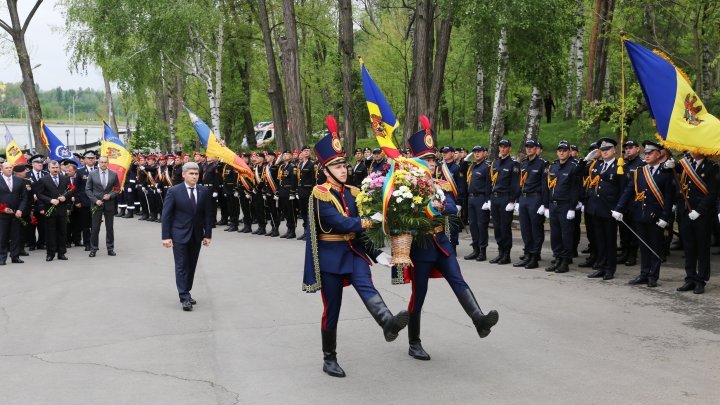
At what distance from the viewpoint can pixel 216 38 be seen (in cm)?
3438

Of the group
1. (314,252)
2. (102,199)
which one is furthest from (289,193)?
(314,252)

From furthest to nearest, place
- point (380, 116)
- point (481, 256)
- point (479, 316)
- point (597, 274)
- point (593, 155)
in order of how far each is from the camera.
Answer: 1. point (481, 256)
2. point (593, 155)
3. point (597, 274)
4. point (380, 116)
5. point (479, 316)

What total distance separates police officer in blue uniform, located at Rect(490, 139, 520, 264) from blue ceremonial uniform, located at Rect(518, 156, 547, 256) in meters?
0.22

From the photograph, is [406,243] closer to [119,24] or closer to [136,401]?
[136,401]

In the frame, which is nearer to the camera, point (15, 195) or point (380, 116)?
point (380, 116)

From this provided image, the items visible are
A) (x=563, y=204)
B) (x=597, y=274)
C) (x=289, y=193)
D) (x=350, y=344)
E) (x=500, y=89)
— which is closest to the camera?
(x=350, y=344)

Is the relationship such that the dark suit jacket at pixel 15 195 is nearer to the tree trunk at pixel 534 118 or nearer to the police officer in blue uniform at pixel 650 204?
the police officer in blue uniform at pixel 650 204

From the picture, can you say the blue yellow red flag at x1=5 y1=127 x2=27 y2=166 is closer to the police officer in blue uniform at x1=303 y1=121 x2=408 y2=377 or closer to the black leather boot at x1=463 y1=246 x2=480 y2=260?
the black leather boot at x1=463 y1=246 x2=480 y2=260

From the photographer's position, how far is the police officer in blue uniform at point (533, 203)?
11984 mm

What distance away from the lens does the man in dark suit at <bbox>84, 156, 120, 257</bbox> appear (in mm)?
14547

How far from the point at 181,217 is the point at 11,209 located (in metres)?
5.91

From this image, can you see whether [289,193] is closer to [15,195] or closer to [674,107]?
[15,195]

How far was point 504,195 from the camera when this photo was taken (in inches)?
495

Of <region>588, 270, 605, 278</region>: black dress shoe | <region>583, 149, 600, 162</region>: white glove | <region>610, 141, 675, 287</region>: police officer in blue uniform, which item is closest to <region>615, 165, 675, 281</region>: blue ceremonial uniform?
<region>610, 141, 675, 287</region>: police officer in blue uniform
